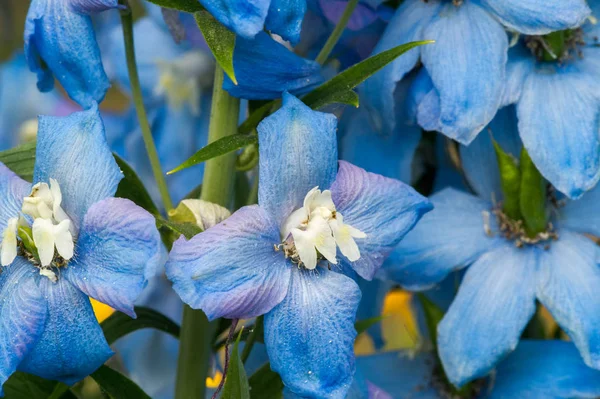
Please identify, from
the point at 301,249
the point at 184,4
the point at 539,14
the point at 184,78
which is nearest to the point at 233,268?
the point at 301,249

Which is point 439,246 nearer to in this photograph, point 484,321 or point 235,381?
point 484,321

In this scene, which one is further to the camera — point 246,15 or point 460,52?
point 460,52

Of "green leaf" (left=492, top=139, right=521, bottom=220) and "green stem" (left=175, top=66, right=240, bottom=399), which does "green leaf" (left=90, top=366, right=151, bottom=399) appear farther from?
"green leaf" (left=492, top=139, right=521, bottom=220)

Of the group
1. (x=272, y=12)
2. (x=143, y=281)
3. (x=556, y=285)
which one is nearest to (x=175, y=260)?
(x=143, y=281)

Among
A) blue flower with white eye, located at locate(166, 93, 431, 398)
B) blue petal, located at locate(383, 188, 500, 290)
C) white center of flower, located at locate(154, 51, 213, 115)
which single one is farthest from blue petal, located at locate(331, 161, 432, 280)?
white center of flower, located at locate(154, 51, 213, 115)

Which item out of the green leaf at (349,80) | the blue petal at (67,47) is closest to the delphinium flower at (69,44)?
the blue petal at (67,47)

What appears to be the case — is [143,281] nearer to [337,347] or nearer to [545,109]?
[337,347]

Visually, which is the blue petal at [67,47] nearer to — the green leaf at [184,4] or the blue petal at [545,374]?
the green leaf at [184,4]
